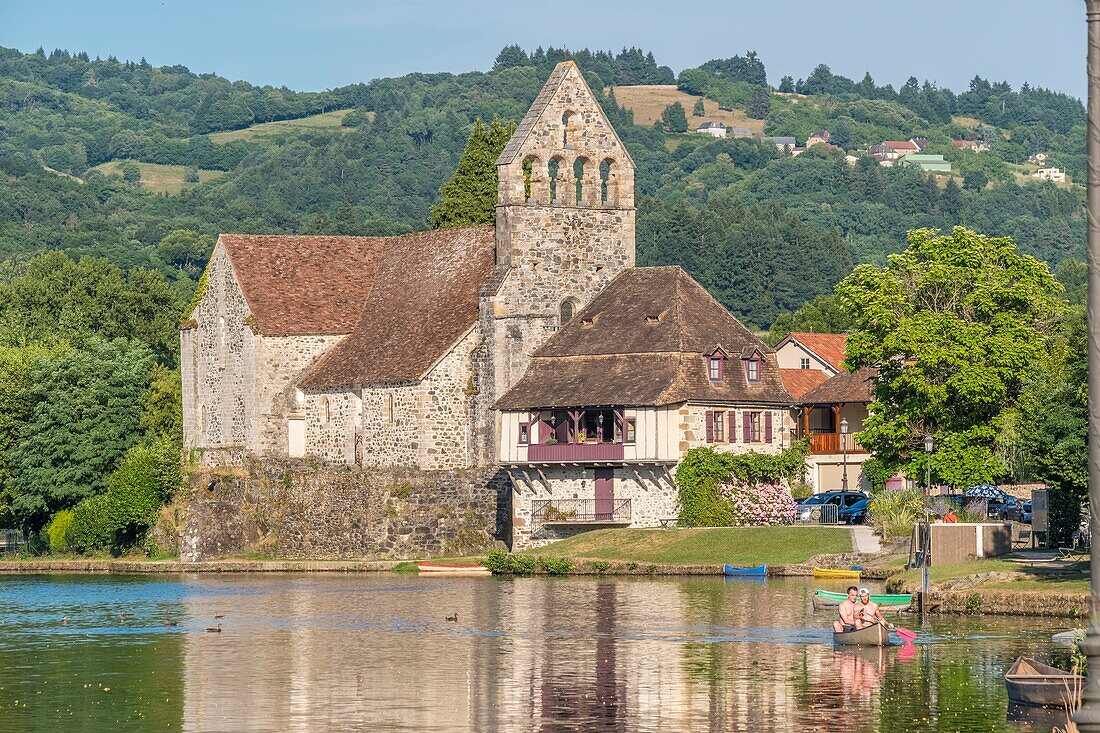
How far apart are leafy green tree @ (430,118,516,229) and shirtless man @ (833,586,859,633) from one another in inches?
2240

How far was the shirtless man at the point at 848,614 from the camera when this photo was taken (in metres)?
48.5

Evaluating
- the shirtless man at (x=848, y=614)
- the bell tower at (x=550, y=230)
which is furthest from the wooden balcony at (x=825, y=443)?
the shirtless man at (x=848, y=614)

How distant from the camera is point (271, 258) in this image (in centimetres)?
9131

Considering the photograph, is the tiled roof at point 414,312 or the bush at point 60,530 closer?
the tiled roof at point 414,312

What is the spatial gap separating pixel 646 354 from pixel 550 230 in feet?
25.3

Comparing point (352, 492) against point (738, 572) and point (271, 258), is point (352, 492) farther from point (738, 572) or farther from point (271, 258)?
point (738, 572)

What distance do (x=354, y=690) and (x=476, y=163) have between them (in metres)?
65.3

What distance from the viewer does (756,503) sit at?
78.9 m

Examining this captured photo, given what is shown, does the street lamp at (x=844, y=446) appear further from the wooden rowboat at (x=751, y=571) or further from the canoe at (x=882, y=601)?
the canoe at (x=882, y=601)

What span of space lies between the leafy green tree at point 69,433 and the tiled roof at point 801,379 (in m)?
32.7

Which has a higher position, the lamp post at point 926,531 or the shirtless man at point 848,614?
the lamp post at point 926,531

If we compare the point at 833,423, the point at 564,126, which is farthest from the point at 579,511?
the point at 833,423

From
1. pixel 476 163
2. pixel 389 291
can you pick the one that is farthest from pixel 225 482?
pixel 476 163

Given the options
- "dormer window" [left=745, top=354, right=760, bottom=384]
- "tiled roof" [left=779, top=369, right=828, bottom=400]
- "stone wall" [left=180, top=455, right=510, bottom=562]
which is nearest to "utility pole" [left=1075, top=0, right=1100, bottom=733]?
"dormer window" [left=745, top=354, right=760, bottom=384]
